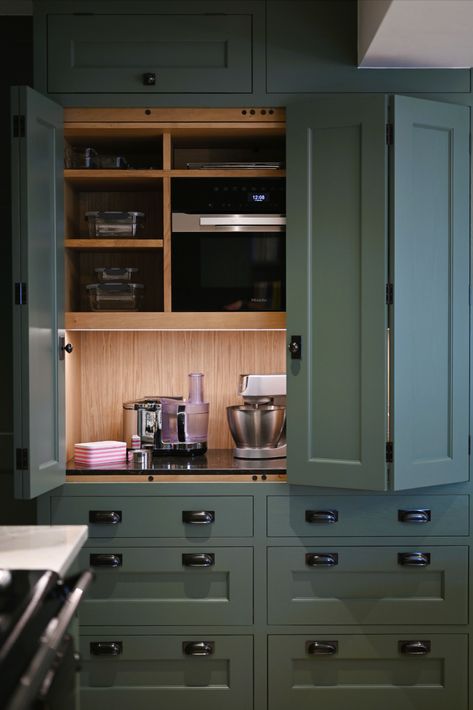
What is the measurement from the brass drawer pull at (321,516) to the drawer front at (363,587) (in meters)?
0.10

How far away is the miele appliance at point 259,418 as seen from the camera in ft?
10.2

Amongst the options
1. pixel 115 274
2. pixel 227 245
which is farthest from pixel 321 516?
pixel 115 274

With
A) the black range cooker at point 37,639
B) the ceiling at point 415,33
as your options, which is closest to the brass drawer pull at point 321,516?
the black range cooker at point 37,639

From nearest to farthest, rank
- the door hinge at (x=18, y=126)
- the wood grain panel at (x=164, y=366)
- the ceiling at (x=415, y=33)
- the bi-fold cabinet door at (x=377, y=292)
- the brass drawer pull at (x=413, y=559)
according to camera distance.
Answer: the ceiling at (x=415, y=33)
the door hinge at (x=18, y=126)
the bi-fold cabinet door at (x=377, y=292)
the brass drawer pull at (x=413, y=559)
the wood grain panel at (x=164, y=366)

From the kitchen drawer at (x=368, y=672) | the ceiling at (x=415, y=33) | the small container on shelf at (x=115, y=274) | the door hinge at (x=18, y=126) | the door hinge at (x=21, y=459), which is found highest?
the ceiling at (x=415, y=33)

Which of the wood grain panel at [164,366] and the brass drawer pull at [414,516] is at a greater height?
the wood grain panel at [164,366]

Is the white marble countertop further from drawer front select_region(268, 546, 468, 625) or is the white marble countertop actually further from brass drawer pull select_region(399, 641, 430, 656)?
brass drawer pull select_region(399, 641, 430, 656)

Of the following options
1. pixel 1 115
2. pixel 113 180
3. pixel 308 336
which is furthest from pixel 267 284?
pixel 1 115

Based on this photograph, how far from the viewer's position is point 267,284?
3080 mm

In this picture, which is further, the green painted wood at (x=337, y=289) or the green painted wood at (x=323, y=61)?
the green painted wood at (x=323, y=61)

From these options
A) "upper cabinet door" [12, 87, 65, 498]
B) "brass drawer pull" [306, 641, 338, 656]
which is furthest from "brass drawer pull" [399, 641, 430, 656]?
"upper cabinet door" [12, 87, 65, 498]

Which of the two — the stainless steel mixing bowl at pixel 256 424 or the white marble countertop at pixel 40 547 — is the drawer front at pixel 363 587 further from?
the white marble countertop at pixel 40 547

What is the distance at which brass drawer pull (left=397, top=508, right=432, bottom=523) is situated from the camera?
2.96 m

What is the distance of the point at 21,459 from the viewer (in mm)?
2695
